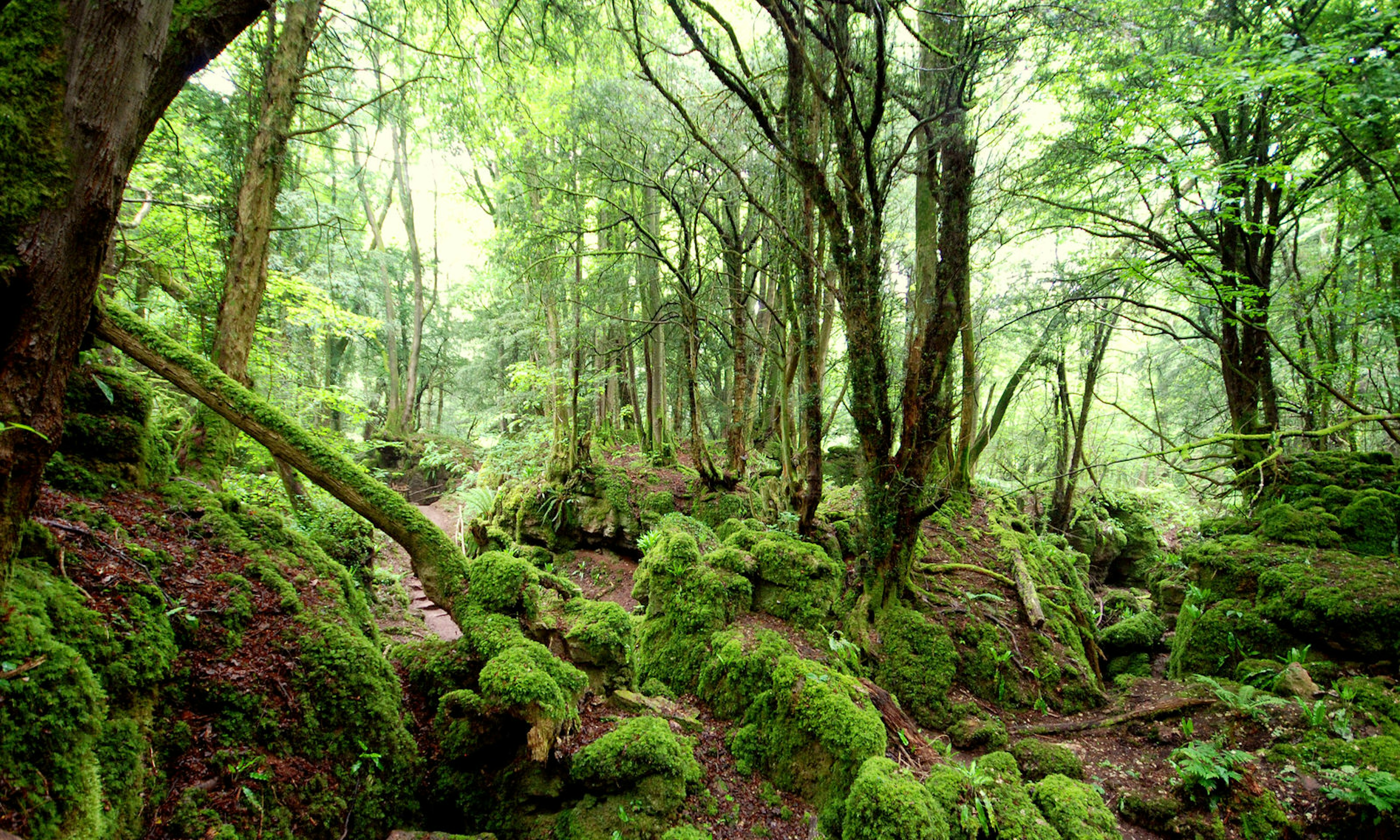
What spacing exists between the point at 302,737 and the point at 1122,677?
850 cm

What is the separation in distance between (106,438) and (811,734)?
18.3 feet

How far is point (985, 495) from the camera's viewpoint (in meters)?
9.73

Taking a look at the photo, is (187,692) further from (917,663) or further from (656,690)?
(917,663)

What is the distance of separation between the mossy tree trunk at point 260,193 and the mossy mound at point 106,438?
1.66 meters

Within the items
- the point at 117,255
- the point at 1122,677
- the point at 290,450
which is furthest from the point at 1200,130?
the point at 117,255

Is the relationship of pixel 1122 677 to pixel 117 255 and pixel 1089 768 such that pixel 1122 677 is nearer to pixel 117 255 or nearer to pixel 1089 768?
pixel 1089 768

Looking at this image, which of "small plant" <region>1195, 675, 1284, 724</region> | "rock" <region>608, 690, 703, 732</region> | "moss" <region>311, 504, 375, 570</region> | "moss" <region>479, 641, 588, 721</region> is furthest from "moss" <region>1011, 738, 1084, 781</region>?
"moss" <region>311, 504, 375, 570</region>

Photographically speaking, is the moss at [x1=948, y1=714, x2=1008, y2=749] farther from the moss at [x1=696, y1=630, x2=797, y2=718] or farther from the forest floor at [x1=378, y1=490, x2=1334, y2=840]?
the moss at [x1=696, y1=630, x2=797, y2=718]

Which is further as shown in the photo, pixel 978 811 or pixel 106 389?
pixel 106 389

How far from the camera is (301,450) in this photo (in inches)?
141

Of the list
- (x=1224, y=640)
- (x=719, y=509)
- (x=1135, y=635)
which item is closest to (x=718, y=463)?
(x=719, y=509)

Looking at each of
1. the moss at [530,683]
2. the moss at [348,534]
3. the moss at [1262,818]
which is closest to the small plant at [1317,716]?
the moss at [1262,818]

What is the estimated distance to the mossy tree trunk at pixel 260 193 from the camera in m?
5.27

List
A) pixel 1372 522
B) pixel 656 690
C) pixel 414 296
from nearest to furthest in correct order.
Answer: pixel 656 690
pixel 1372 522
pixel 414 296
